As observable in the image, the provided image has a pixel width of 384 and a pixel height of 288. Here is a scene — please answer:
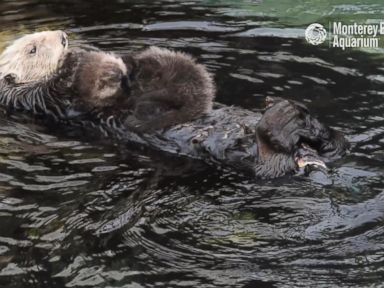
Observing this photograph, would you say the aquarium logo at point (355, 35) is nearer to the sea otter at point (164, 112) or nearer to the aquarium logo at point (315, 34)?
the aquarium logo at point (315, 34)

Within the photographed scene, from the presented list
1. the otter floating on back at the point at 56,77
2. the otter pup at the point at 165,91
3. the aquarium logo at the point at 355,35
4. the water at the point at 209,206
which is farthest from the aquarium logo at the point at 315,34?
the otter floating on back at the point at 56,77

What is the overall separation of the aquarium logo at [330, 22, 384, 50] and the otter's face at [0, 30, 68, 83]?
2.28 meters

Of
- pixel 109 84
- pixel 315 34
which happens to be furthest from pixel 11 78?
pixel 315 34

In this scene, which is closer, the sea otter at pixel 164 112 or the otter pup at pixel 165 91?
the sea otter at pixel 164 112

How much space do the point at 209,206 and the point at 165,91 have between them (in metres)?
1.10

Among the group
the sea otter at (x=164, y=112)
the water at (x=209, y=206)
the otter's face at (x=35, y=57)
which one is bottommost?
the water at (x=209, y=206)

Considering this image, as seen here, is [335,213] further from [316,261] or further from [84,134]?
[84,134]

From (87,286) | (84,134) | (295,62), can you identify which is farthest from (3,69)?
(87,286)

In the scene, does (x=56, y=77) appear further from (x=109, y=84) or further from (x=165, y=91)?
(x=165, y=91)

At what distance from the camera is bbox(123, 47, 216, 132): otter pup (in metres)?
4.43

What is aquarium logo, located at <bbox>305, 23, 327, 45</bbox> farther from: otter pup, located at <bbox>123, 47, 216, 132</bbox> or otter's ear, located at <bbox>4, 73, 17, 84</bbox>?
otter's ear, located at <bbox>4, 73, 17, 84</bbox>

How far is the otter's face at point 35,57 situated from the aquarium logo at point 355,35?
2283 millimetres

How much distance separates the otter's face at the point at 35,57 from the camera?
5.02 meters

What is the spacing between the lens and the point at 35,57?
5.05 meters
